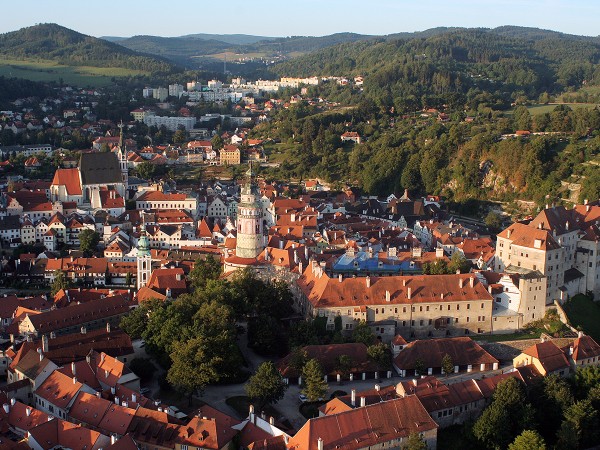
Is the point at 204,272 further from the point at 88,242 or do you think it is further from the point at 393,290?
the point at 88,242

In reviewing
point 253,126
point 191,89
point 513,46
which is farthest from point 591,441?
point 513,46

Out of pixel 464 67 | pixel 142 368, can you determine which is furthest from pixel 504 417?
pixel 464 67

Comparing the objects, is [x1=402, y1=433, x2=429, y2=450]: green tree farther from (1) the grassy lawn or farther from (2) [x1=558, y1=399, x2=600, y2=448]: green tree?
(1) the grassy lawn

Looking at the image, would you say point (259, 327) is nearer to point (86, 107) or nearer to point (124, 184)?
point (124, 184)

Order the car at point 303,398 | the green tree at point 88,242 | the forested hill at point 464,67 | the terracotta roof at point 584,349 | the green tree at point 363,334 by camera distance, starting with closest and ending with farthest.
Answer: the car at point 303,398, the terracotta roof at point 584,349, the green tree at point 363,334, the green tree at point 88,242, the forested hill at point 464,67

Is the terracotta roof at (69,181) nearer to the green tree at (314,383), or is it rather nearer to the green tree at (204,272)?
the green tree at (204,272)

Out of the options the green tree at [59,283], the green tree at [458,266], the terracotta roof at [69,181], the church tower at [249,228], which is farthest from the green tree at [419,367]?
the terracotta roof at [69,181]
